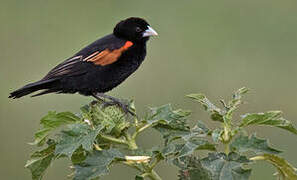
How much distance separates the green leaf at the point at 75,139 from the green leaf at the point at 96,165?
0.04m

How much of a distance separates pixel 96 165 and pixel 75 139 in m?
0.11

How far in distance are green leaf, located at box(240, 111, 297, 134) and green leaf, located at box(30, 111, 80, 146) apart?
1.70 feet

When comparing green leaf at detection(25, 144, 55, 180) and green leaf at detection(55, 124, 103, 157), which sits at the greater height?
green leaf at detection(55, 124, 103, 157)

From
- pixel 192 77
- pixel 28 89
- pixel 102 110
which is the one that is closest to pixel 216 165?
pixel 102 110

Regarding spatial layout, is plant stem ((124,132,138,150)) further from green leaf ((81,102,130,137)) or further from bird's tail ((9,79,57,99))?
bird's tail ((9,79,57,99))

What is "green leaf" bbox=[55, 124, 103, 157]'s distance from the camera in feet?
6.81

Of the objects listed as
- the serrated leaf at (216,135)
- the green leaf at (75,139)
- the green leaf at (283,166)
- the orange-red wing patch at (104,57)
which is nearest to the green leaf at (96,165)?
the green leaf at (75,139)

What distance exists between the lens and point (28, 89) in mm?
3898

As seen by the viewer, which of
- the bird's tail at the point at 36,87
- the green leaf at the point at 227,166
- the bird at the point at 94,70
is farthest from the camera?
the bird at the point at 94,70

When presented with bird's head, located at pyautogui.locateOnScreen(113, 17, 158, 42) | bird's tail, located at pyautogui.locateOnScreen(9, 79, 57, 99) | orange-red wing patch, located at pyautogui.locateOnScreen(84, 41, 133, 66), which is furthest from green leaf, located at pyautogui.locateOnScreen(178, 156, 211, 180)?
bird's head, located at pyautogui.locateOnScreen(113, 17, 158, 42)

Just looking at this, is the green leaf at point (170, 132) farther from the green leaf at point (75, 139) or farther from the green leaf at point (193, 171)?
the green leaf at point (75, 139)

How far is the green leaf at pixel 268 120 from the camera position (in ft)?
6.82

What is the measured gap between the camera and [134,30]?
4480mm

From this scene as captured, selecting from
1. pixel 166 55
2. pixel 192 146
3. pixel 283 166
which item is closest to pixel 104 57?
pixel 283 166
